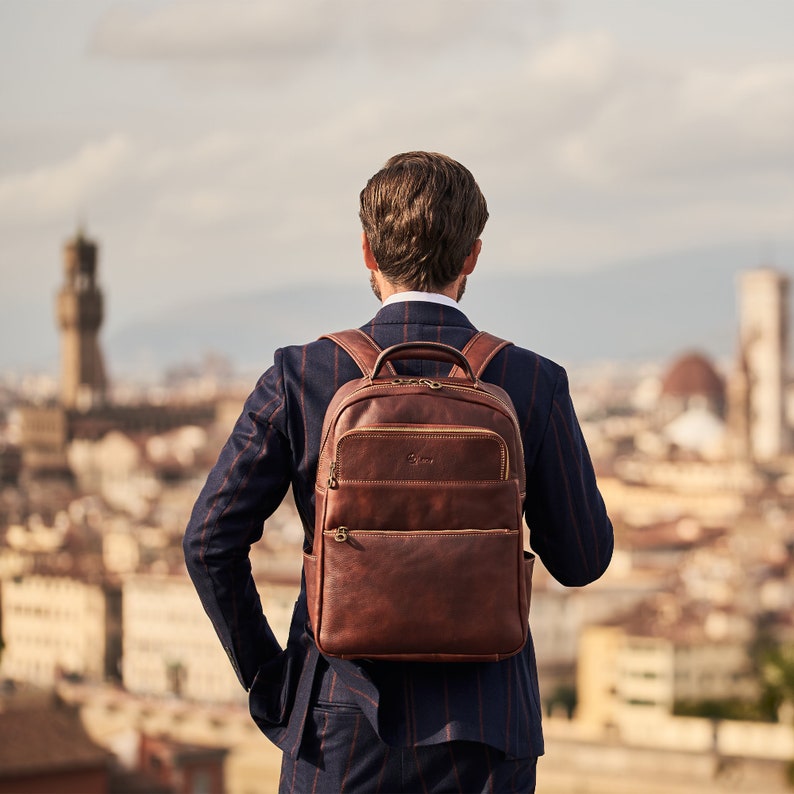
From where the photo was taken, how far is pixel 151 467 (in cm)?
6644

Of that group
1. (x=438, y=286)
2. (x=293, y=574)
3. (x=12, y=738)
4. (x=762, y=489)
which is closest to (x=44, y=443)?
Result: (x=762, y=489)

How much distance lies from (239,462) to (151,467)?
6507 centimetres

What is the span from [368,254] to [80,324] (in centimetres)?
6838

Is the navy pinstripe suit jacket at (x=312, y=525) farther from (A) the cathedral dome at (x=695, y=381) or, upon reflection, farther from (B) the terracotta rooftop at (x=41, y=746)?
(A) the cathedral dome at (x=695, y=381)

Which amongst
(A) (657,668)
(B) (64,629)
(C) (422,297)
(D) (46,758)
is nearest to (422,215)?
(C) (422,297)

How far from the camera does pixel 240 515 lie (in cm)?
193

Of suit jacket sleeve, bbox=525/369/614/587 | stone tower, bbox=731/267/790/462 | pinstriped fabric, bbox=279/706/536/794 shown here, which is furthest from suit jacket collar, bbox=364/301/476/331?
stone tower, bbox=731/267/790/462

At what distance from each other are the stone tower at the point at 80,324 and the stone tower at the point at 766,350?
80.3 ft

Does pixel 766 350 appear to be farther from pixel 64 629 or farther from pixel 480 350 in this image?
pixel 480 350

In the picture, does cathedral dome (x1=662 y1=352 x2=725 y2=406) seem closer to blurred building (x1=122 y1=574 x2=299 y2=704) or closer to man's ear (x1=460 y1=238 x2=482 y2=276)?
blurred building (x1=122 y1=574 x2=299 y2=704)

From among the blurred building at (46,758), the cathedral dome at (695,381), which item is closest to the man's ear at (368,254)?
the blurred building at (46,758)

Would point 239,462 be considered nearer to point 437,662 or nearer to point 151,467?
point 437,662

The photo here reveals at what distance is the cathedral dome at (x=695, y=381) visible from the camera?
8131 cm

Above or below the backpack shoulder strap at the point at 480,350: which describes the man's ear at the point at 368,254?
above
